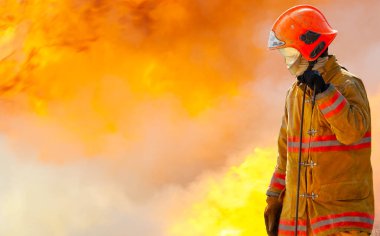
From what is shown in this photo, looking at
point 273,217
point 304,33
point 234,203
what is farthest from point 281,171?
point 234,203

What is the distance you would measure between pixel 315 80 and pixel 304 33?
1.12 feet

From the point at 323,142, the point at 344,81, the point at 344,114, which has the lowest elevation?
the point at 323,142

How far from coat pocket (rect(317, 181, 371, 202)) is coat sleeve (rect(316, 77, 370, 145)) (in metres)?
0.25

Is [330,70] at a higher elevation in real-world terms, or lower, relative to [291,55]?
lower

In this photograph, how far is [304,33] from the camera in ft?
12.4

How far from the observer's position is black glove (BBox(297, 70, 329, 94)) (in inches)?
141

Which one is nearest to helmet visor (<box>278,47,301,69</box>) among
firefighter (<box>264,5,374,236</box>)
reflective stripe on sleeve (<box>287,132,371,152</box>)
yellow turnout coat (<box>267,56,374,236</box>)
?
firefighter (<box>264,5,374,236</box>)

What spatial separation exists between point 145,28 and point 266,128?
74.4 inches

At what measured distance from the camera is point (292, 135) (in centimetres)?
397

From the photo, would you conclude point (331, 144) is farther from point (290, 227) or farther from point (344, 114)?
point (290, 227)

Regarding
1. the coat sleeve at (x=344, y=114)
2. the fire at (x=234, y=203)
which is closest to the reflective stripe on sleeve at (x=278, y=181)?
the coat sleeve at (x=344, y=114)

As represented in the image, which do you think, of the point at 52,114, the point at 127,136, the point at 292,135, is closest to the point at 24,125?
the point at 52,114

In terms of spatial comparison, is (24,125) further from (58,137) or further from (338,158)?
(338,158)

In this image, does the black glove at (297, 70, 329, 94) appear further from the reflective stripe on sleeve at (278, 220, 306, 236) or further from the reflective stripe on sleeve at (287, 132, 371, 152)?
the reflective stripe on sleeve at (278, 220, 306, 236)
